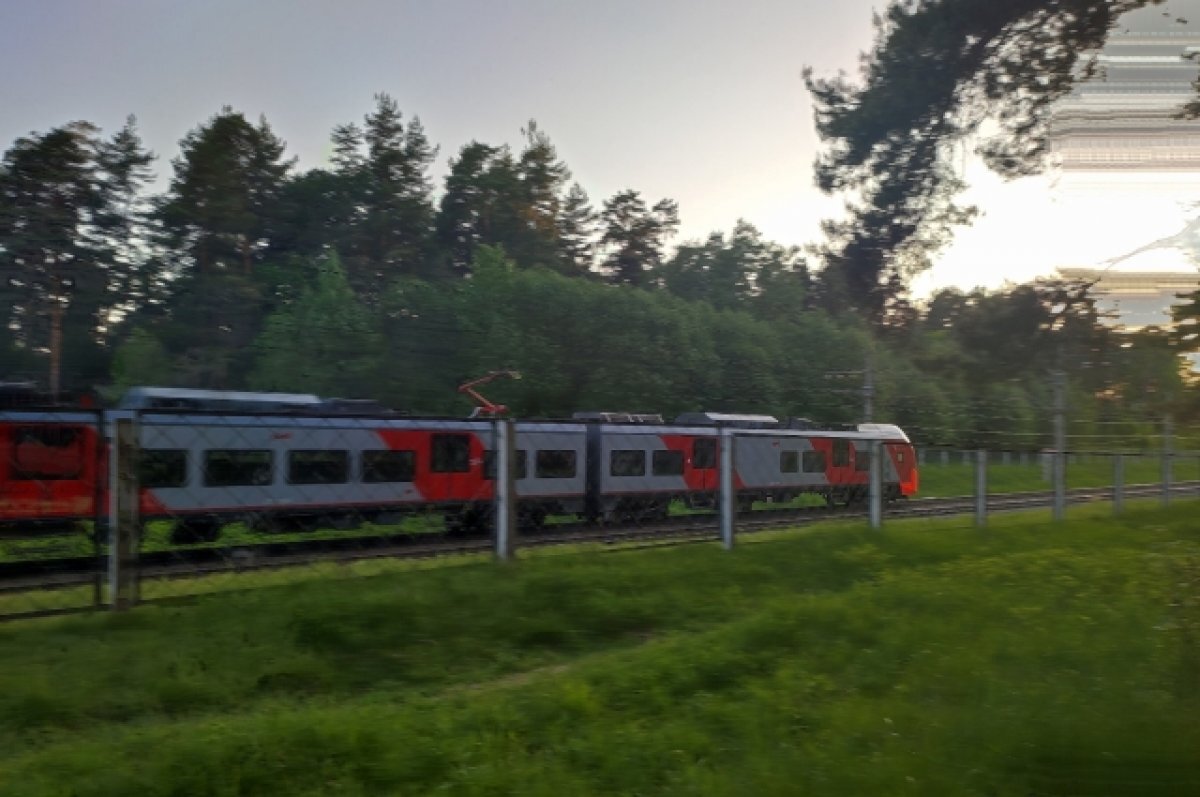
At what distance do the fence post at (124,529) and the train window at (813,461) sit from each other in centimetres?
1618

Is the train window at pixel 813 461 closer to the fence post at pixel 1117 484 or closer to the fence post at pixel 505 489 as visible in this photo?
the fence post at pixel 1117 484

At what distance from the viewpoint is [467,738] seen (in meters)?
5.67

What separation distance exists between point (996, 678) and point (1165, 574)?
111 inches

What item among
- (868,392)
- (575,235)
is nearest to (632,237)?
(575,235)

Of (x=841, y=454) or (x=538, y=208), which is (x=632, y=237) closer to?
(x=538, y=208)

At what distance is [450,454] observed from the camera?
18.2 metres

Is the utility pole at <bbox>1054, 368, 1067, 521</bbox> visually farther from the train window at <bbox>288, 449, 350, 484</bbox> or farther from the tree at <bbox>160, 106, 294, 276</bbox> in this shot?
the tree at <bbox>160, 106, 294, 276</bbox>

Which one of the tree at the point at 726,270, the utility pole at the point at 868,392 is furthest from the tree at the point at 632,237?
the utility pole at the point at 868,392

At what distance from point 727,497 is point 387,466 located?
20.9ft

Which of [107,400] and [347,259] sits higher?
[347,259]

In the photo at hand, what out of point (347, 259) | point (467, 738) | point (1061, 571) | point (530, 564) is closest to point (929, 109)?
point (1061, 571)

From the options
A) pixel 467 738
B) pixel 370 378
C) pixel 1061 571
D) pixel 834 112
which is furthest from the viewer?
pixel 370 378

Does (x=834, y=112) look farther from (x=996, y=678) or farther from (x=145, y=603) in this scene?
(x=145, y=603)

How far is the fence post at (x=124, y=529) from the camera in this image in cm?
852
